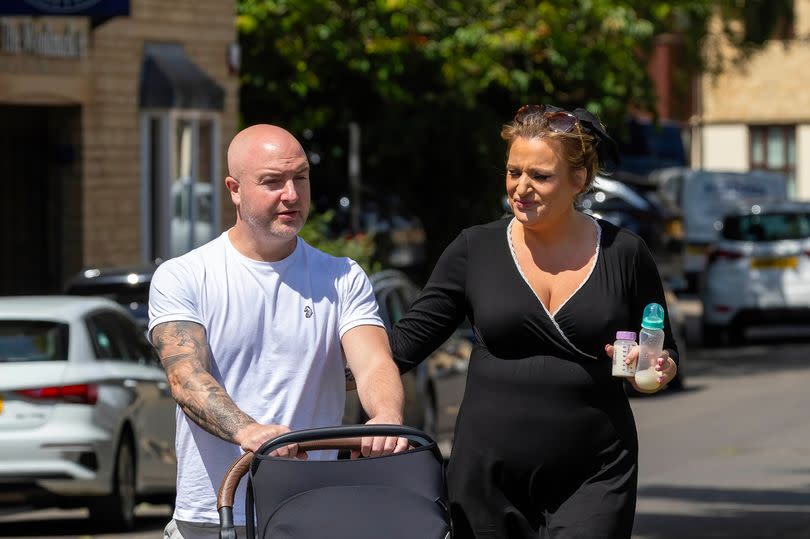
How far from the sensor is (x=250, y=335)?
15.8ft

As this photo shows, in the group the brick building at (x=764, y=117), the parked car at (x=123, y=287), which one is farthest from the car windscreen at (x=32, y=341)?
the brick building at (x=764, y=117)

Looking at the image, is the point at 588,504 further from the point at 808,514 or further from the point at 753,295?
the point at 753,295

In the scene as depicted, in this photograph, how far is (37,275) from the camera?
77.1ft

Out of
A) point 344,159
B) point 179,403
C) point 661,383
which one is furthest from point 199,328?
point 344,159

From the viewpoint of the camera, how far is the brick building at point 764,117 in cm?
5875

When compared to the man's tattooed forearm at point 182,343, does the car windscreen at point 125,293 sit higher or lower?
lower

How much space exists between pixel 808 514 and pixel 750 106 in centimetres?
4907

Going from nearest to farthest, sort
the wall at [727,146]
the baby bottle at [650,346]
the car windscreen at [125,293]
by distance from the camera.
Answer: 1. the baby bottle at [650,346]
2. the car windscreen at [125,293]
3. the wall at [727,146]

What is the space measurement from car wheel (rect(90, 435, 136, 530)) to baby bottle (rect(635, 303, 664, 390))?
6.63 m

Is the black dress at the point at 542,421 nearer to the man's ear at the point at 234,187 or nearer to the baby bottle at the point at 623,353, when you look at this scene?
the baby bottle at the point at 623,353

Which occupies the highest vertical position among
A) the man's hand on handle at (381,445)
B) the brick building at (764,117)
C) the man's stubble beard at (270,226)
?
the brick building at (764,117)

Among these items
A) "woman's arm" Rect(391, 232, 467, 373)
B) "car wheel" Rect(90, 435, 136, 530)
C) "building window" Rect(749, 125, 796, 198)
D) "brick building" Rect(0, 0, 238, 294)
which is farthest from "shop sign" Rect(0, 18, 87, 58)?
"building window" Rect(749, 125, 796, 198)

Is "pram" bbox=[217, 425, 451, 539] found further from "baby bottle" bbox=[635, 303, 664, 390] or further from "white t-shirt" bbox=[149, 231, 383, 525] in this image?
"baby bottle" bbox=[635, 303, 664, 390]

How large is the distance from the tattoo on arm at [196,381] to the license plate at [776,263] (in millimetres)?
21243
